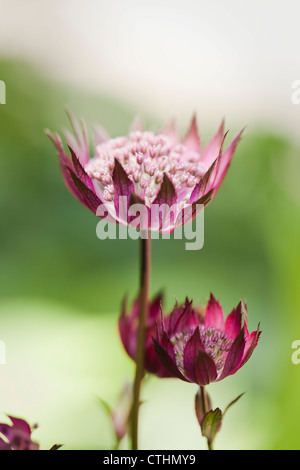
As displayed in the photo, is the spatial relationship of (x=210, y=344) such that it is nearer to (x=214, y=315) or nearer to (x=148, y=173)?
(x=214, y=315)

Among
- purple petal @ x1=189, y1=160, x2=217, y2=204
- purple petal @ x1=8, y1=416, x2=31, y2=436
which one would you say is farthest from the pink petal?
purple petal @ x1=8, y1=416, x2=31, y2=436

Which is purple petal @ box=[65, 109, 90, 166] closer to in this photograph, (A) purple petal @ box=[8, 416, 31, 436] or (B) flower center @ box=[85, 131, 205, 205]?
(B) flower center @ box=[85, 131, 205, 205]

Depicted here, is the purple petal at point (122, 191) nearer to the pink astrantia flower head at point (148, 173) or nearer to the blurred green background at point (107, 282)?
the pink astrantia flower head at point (148, 173)

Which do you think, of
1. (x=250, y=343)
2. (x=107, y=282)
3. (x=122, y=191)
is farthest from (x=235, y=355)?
(x=107, y=282)

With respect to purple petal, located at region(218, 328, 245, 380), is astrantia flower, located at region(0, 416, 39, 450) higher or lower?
lower

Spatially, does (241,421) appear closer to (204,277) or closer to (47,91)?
(204,277)

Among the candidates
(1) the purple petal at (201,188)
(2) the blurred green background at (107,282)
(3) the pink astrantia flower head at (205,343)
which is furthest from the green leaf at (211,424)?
(2) the blurred green background at (107,282)
